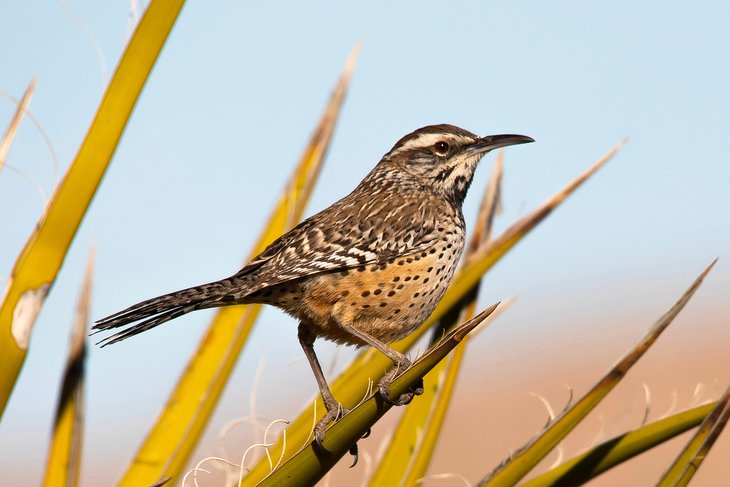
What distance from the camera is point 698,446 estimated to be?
1.91 meters

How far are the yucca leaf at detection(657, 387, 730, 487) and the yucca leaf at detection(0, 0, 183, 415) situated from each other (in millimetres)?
1165

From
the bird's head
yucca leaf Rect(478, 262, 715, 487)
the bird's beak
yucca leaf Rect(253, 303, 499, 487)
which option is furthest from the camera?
the bird's head

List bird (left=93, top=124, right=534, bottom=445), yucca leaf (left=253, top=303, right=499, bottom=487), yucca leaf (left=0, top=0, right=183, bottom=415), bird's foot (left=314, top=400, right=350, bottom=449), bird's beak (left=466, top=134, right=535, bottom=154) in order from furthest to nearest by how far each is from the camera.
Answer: bird's beak (left=466, top=134, right=535, bottom=154), bird (left=93, top=124, right=534, bottom=445), bird's foot (left=314, top=400, right=350, bottom=449), yucca leaf (left=0, top=0, right=183, bottom=415), yucca leaf (left=253, top=303, right=499, bottom=487)

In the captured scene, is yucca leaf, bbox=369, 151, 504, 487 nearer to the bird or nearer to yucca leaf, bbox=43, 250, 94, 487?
the bird

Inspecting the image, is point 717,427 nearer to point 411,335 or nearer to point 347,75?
point 411,335

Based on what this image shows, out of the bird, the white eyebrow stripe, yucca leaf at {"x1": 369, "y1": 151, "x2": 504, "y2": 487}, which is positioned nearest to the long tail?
the bird

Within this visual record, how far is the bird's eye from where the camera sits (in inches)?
121

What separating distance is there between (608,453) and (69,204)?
3.93 ft

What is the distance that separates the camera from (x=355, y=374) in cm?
246

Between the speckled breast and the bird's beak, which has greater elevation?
the bird's beak

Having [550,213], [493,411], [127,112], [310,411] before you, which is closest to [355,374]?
[310,411]

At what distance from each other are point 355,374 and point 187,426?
41 centimetres

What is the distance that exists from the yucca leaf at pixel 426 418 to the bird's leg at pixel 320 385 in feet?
0.56

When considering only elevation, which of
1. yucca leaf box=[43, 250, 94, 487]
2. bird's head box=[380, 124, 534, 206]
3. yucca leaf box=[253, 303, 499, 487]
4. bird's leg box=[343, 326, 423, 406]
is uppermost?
bird's head box=[380, 124, 534, 206]
